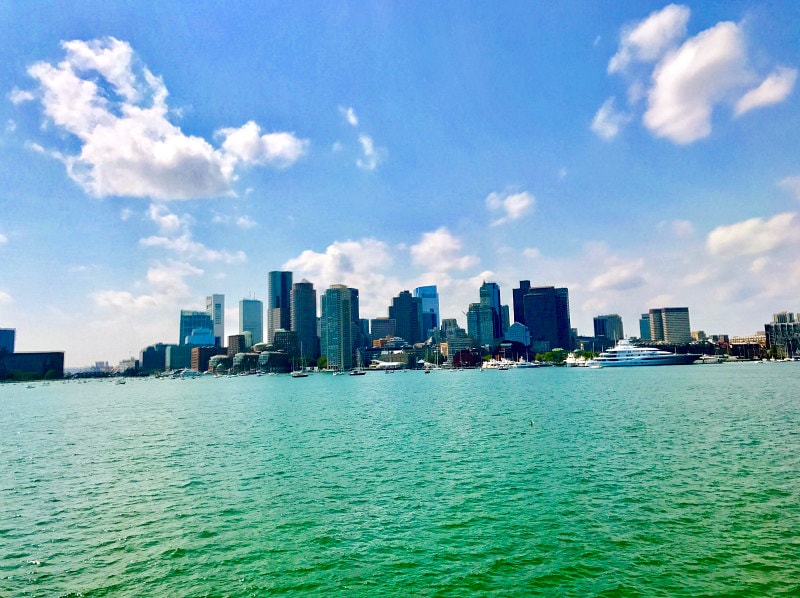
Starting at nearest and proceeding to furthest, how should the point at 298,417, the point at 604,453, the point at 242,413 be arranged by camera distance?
the point at 604,453, the point at 298,417, the point at 242,413

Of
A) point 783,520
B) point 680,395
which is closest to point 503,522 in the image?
point 783,520

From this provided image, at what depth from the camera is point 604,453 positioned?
171 ft

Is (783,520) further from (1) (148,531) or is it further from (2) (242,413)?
(2) (242,413)

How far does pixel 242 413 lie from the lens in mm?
112500

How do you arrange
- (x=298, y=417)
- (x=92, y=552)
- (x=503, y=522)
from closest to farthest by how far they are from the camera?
(x=92, y=552) → (x=503, y=522) → (x=298, y=417)

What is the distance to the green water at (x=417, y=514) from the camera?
2494 centimetres

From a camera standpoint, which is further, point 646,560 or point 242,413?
point 242,413

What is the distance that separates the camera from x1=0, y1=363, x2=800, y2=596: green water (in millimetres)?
24938

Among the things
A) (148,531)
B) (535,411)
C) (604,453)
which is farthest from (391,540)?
(535,411)

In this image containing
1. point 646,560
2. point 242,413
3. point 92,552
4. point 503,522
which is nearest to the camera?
point 646,560

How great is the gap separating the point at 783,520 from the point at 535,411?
6366 centimetres

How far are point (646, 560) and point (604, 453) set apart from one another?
90.1ft

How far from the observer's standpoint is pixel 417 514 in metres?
34.4

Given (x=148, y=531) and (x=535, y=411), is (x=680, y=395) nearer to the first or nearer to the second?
(x=535, y=411)
